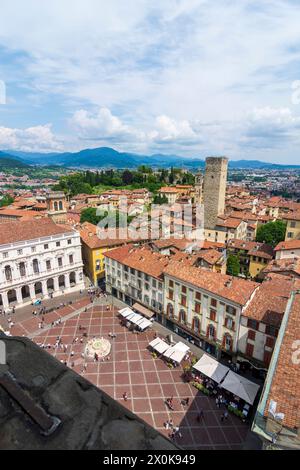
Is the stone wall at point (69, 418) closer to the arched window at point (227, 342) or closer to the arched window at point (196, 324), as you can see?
the arched window at point (227, 342)

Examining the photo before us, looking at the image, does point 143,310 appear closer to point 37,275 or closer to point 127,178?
point 37,275

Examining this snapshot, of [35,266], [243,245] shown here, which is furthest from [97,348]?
[243,245]

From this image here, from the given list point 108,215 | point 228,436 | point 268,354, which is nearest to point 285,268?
point 268,354

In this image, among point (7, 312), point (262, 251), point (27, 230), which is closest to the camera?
point (7, 312)

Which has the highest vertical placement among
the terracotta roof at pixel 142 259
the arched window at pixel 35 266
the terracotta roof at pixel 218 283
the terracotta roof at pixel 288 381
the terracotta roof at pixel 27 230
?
the terracotta roof at pixel 27 230

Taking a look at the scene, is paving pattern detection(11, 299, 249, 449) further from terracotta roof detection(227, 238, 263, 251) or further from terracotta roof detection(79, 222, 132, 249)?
terracotta roof detection(227, 238, 263, 251)

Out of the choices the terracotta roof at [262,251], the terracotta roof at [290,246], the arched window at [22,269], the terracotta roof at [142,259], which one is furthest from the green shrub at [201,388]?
the terracotta roof at [262,251]

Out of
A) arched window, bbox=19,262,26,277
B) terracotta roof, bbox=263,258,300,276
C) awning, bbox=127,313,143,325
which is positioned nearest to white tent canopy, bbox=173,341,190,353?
awning, bbox=127,313,143,325
